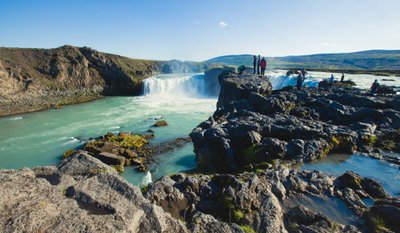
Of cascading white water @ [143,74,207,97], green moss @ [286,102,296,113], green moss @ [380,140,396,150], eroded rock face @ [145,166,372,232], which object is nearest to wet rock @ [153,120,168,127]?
green moss @ [286,102,296,113]

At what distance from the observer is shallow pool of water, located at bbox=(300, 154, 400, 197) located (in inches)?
499

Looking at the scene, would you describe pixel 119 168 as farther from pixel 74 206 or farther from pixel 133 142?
pixel 74 206

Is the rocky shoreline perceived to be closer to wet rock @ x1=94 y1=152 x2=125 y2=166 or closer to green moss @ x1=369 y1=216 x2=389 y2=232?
green moss @ x1=369 y1=216 x2=389 y2=232

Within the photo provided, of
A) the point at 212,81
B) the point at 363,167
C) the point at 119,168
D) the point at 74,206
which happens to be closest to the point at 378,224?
the point at 363,167

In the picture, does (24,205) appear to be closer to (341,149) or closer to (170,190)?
(170,190)

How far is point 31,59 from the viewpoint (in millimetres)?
72375

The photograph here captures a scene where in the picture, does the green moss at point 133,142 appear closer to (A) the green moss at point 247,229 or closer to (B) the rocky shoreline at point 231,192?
(B) the rocky shoreline at point 231,192

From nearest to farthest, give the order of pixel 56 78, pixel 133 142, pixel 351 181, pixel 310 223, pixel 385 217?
pixel 310 223 → pixel 385 217 → pixel 351 181 → pixel 133 142 → pixel 56 78

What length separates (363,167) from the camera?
14352 millimetres

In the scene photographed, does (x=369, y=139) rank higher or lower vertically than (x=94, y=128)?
higher

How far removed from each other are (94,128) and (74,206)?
37086 mm

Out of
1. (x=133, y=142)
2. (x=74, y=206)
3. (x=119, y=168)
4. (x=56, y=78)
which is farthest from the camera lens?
(x=56, y=78)

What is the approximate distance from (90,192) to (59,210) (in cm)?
88

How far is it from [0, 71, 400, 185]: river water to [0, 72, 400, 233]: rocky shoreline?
875cm
